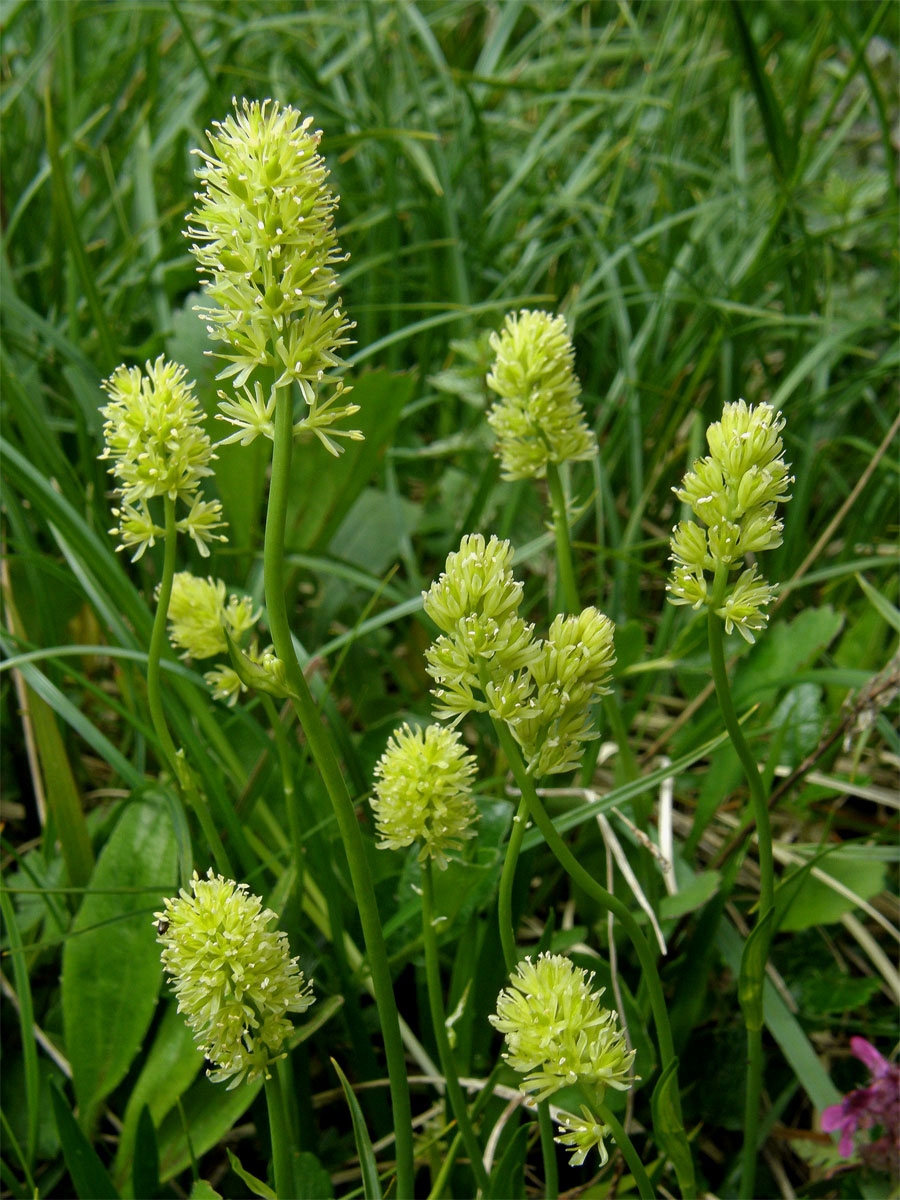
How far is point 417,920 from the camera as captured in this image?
1428 millimetres

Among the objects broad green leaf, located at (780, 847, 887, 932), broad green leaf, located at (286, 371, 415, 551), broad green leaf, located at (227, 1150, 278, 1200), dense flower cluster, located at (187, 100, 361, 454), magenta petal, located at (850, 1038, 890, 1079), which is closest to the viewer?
dense flower cluster, located at (187, 100, 361, 454)

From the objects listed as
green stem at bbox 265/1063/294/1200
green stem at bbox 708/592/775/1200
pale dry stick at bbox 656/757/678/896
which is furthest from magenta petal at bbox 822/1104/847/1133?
green stem at bbox 265/1063/294/1200

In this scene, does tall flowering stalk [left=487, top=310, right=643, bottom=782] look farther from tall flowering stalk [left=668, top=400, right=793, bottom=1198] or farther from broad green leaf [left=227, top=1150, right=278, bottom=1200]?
broad green leaf [left=227, top=1150, right=278, bottom=1200]

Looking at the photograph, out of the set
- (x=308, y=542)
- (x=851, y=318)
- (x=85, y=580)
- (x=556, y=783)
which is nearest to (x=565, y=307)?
(x=851, y=318)

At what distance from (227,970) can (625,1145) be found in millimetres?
378

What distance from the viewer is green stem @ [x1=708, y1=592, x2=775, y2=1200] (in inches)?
39.0

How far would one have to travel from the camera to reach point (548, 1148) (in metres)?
1.08

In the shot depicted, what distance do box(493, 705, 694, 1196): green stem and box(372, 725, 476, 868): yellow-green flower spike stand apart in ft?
0.24

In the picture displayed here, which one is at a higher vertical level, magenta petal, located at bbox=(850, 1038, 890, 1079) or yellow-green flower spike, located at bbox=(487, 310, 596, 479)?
→ yellow-green flower spike, located at bbox=(487, 310, 596, 479)

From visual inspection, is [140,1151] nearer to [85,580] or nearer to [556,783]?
[85,580]

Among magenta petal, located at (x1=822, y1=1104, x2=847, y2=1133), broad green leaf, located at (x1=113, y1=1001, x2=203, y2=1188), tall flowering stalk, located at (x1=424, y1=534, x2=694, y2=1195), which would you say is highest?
tall flowering stalk, located at (x1=424, y1=534, x2=694, y2=1195)

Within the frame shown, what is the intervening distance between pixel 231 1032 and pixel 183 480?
1.67ft

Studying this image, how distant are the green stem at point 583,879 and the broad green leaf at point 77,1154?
24.5 inches

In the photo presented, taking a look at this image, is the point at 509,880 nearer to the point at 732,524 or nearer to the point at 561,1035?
the point at 561,1035
